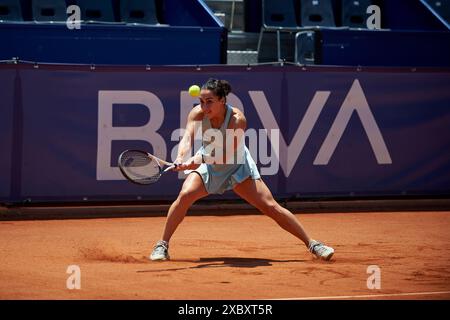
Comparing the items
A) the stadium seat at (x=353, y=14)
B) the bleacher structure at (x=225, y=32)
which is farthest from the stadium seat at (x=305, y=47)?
the stadium seat at (x=353, y=14)

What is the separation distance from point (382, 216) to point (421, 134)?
1.46 m

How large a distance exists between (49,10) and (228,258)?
23.3ft

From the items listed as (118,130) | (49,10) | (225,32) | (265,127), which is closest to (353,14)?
(225,32)

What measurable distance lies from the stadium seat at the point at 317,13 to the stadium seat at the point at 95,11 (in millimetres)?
3380

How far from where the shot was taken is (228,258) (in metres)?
8.76

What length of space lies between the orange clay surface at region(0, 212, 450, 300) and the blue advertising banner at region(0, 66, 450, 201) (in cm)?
53

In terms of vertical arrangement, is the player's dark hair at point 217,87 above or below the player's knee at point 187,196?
above

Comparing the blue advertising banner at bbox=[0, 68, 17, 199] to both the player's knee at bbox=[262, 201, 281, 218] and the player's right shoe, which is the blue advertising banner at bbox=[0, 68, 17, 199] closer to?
the player's right shoe

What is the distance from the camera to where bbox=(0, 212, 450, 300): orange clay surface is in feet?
22.8

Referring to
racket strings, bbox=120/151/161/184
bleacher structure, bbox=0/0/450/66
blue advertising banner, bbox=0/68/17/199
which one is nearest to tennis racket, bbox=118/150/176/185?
racket strings, bbox=120/151/161/184

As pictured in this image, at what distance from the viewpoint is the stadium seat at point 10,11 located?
14.1 metres

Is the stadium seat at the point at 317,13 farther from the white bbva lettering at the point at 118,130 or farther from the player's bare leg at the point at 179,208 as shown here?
the player's bare leg at the point at 179,208

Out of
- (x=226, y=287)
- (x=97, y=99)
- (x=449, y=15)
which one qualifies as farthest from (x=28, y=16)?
(x=226, y=287)
